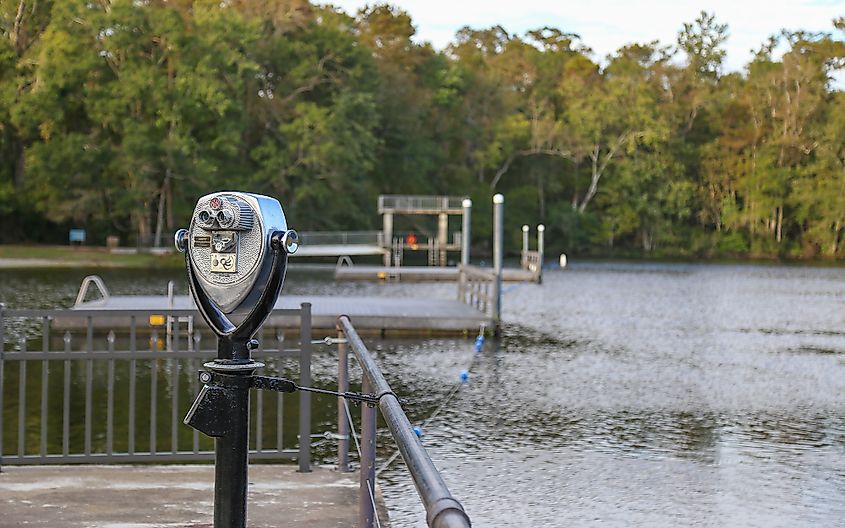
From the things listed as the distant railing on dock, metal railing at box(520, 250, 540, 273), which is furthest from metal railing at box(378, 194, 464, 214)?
the distant railing on dock

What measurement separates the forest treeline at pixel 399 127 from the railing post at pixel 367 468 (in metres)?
44.5

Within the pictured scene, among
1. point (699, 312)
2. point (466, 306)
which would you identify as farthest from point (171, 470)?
point (699, 312)

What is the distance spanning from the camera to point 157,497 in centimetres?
582

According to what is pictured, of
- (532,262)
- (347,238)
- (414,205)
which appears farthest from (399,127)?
(532,262)

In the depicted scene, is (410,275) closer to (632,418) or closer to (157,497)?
(632,418)

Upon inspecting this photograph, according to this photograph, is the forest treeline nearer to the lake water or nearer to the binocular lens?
the lake water

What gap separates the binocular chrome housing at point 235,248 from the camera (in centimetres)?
333

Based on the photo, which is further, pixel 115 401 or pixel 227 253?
pixel 115 401

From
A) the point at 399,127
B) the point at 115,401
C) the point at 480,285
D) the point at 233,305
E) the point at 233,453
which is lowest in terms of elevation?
the point at 115,401

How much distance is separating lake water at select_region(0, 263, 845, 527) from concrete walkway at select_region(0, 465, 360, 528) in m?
1.42

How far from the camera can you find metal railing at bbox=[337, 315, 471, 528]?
7.63 feet

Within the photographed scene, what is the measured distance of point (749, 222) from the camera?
7500 cm

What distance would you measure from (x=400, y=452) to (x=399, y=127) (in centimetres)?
6246

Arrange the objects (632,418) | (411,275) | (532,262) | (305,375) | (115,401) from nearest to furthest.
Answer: (305,375) → (632,418) → (115,401) → (411,275) → (532,262)
